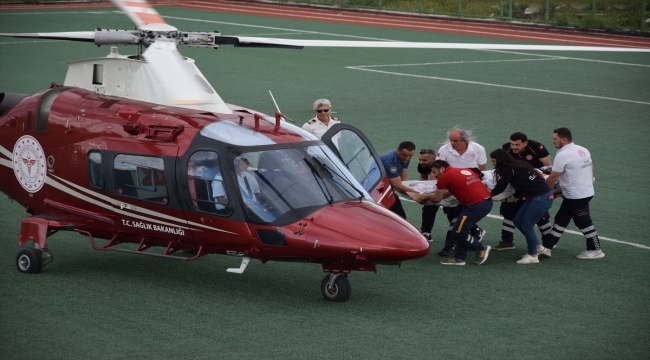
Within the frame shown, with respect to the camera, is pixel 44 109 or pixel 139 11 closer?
pixel 139 11

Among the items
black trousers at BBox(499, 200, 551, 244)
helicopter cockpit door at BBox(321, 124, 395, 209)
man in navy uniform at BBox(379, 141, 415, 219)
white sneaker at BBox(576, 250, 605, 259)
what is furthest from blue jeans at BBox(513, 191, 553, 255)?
helicopter cockpit door at BBox(321, 124, 395, 209)

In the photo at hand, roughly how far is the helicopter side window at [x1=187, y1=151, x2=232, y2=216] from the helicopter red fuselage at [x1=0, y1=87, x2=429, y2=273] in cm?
1

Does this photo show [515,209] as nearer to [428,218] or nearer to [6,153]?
[428,218]

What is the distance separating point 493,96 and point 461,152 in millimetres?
13091

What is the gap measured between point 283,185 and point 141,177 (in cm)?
178

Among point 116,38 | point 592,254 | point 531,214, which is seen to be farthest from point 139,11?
point 592,254

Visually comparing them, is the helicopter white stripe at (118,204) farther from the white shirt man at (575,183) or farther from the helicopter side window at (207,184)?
the white shirt man at (575,183)

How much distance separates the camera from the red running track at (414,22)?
37009 mm

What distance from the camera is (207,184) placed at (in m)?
10.2

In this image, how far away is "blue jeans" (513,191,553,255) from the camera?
39.3 ft

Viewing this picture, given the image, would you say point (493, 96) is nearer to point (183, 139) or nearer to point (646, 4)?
point (183, 139)

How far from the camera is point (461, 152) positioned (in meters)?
12.7

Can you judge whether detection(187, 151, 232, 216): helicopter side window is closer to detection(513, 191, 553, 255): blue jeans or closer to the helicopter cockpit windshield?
the helicopter cockpit windshield

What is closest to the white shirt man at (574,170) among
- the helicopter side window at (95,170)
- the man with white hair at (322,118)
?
the man with white hair at (322,118)
